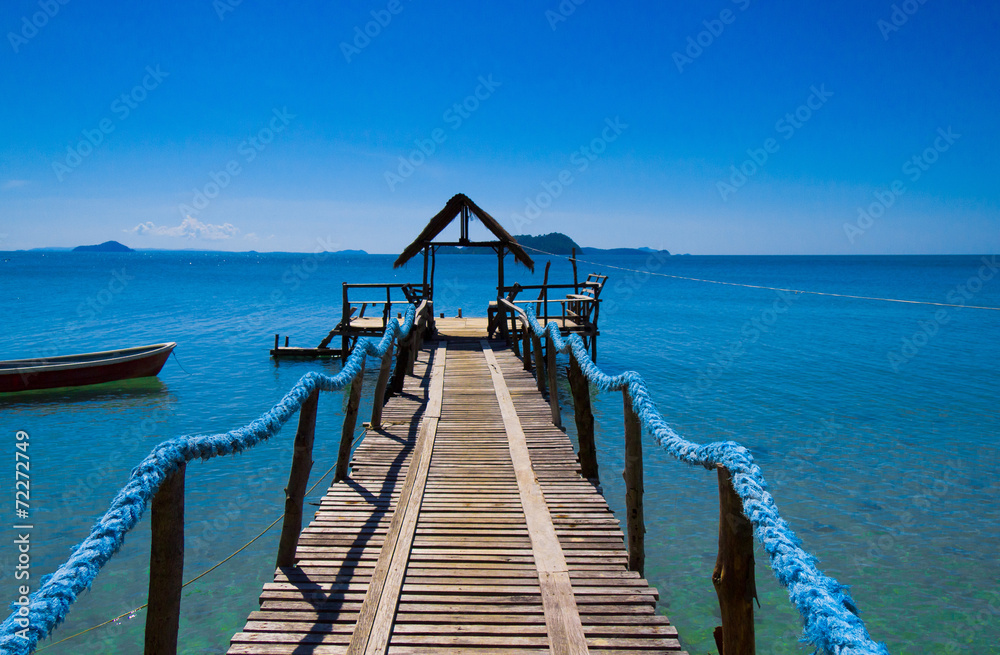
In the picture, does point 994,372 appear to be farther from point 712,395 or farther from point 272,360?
point 272,360

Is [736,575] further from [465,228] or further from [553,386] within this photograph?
[465,228]

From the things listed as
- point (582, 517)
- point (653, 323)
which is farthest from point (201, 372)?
point (653, 323)

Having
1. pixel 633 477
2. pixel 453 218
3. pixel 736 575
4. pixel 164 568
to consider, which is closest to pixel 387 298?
pixel 453 218

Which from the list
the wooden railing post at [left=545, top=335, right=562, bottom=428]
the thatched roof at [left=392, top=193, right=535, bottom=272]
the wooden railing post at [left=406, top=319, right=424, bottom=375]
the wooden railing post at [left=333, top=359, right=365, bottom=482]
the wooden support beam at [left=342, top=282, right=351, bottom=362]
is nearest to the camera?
the wooden railing post at [left=333, top=359, right=365, bottom=482]

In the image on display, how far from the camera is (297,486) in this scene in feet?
15.2

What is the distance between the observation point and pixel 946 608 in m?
7.29

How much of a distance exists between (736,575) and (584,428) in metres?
3.96

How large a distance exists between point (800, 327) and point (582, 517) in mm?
37665

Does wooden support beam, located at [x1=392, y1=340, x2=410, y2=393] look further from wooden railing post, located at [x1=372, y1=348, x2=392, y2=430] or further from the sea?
the sea

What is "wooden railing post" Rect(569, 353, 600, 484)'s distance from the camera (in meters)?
6.54

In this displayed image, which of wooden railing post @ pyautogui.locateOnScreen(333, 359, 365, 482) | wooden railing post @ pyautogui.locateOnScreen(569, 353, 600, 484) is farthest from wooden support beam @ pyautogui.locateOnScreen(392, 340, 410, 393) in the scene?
wooden railing post @ pyautogui.locateOnScreen(569, 353, 600, 484)

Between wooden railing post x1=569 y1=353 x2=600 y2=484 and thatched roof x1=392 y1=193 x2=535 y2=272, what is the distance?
10.9 metres

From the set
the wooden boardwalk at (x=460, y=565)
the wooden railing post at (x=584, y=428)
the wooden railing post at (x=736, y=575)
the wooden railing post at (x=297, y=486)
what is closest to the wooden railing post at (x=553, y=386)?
the wooden boardwalk at (x=460, y=565)

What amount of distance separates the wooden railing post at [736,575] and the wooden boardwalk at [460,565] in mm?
987
